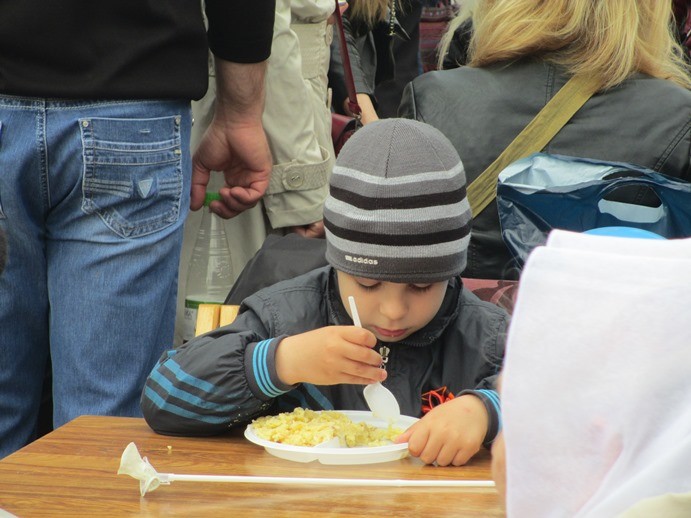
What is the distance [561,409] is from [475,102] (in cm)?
207

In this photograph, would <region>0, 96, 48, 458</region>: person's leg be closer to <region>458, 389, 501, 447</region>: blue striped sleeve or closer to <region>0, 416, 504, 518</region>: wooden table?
<region>0, 416, 504, 518</region>: wooden table

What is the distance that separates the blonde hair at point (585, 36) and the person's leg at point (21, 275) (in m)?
1.32

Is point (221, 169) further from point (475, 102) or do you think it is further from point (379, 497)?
point (379, 497)

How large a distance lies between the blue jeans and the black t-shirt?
0.04 m

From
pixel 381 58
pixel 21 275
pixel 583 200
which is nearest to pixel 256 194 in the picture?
pixel 21 275

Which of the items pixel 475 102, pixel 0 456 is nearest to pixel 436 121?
pixel 475 102

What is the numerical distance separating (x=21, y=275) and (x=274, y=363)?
769 millimetres

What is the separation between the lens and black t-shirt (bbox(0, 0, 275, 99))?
223 centimetres

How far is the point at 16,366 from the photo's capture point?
252 cm

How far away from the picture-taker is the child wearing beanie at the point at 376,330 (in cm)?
188

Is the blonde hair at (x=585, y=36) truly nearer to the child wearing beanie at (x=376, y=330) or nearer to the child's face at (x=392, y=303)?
the child wearing beanie at (x=376, y=330)

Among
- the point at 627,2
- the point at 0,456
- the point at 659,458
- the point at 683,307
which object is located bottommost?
the point at 0,456

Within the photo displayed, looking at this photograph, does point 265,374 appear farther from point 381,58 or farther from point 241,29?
point 381,58

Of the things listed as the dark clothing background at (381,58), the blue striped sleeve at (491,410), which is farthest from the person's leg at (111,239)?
the dark clothing background at (381,58)
